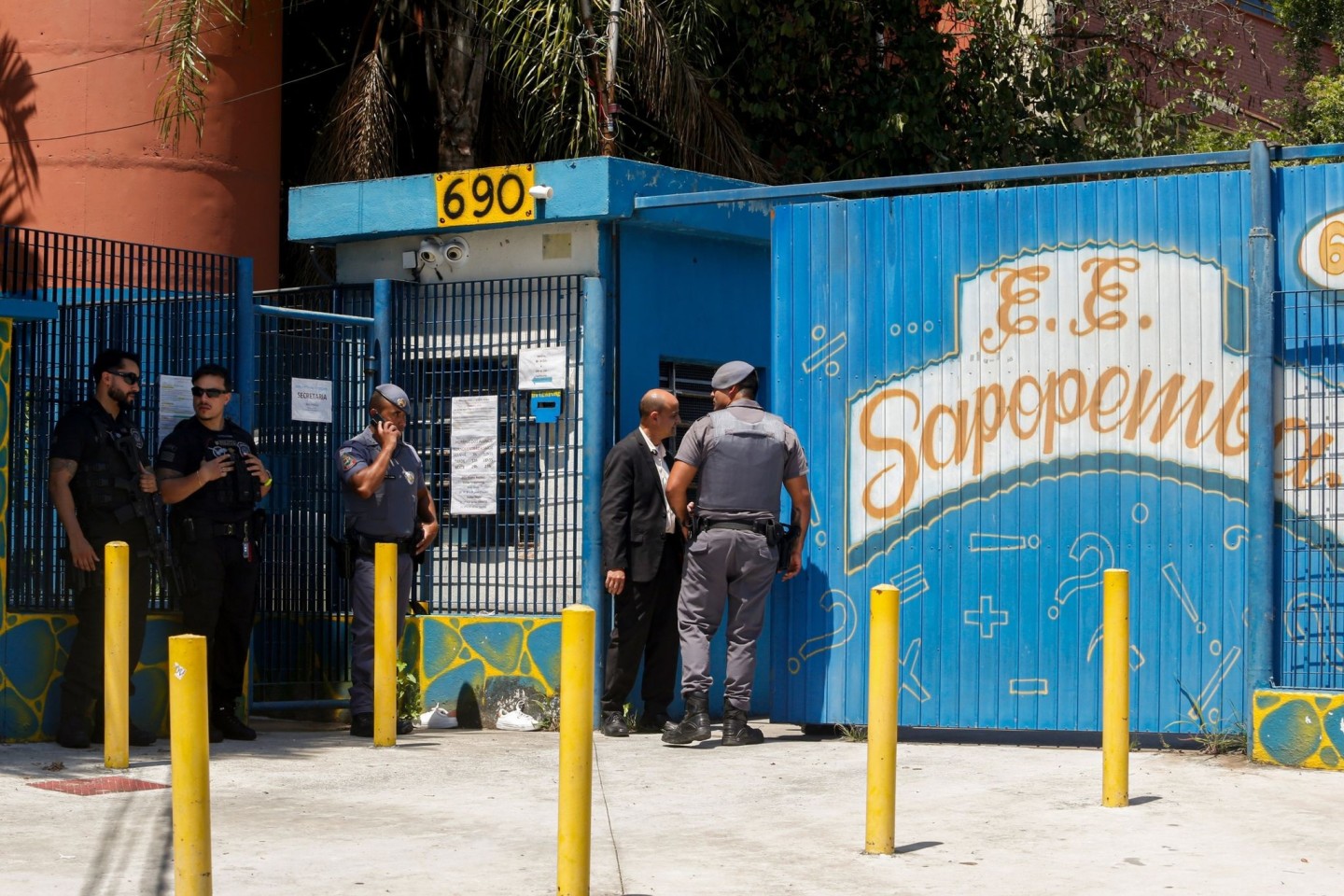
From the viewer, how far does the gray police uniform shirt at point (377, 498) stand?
9.92m

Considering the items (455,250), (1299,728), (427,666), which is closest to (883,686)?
(1299,728)

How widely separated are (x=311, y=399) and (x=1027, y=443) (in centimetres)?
446

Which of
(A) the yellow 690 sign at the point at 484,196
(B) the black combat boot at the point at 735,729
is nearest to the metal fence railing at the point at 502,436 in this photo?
(A) the yellow 690 sign at the point at 484,196

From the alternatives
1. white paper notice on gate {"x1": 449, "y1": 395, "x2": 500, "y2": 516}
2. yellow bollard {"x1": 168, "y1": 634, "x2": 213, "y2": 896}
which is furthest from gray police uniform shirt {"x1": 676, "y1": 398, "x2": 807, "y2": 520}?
yellow bollard {"x1": 168, "y1": 634, "x2": 213, "y2": 896}

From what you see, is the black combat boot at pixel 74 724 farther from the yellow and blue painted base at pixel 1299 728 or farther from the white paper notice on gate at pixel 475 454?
the yellow and blue painted base at pixel 1299 728

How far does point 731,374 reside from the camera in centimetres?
948

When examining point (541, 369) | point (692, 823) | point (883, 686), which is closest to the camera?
point (883, 686)

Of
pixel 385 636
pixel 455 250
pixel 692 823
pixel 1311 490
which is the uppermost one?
pixel 455 250

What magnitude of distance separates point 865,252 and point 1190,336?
178 centimetres

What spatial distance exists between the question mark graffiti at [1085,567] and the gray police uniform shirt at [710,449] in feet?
4.74

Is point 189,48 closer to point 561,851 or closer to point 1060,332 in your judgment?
point 1060,332

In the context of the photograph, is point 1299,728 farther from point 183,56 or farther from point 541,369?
point 183,56

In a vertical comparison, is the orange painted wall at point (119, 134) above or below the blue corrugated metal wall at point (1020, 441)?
above

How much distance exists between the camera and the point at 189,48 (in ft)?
48.9
